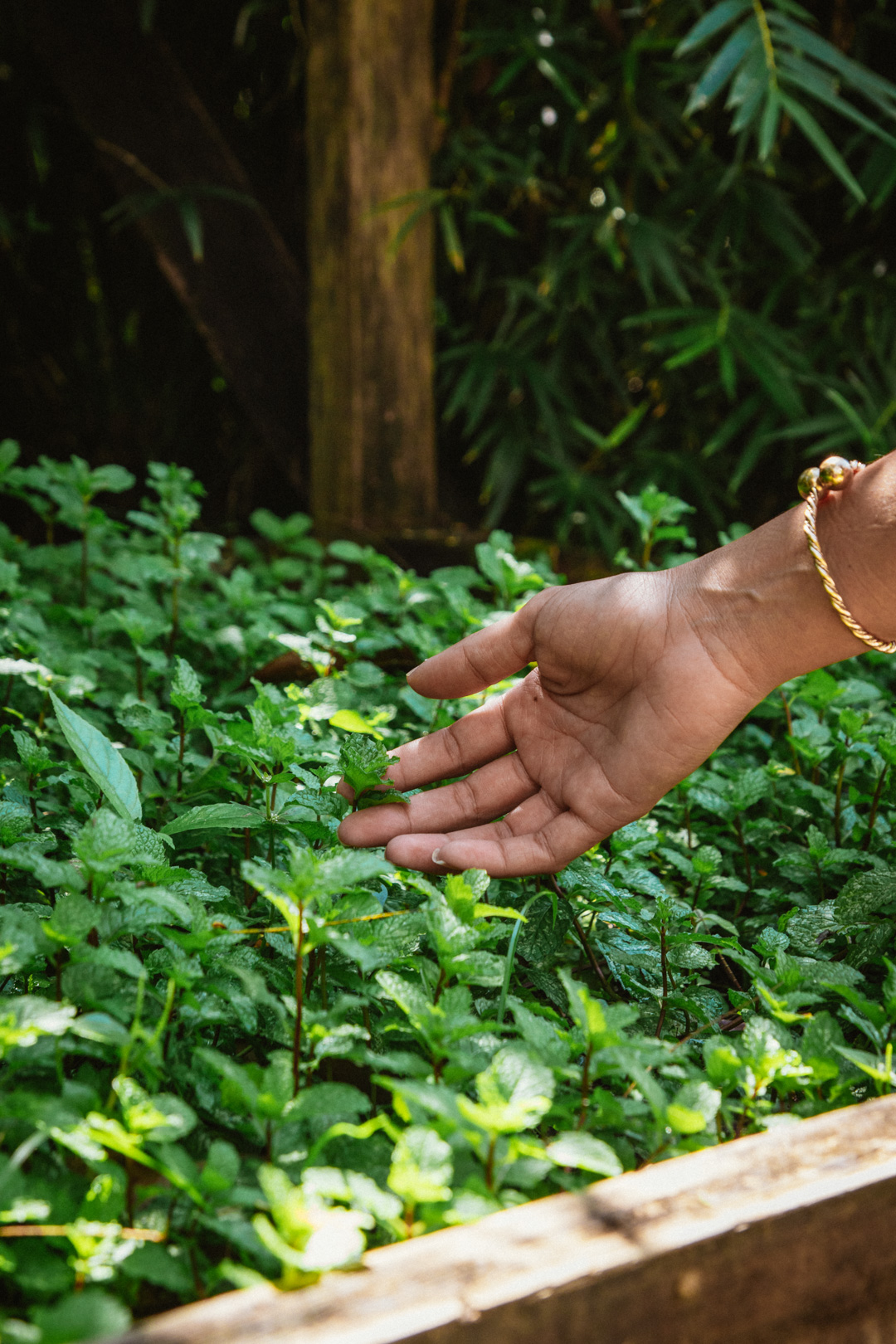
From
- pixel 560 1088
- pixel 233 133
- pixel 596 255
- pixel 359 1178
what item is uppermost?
pixel 233 133

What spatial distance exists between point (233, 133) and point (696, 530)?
2054 millimetres

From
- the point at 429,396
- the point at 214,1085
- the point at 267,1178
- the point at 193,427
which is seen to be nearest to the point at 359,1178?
the point at 267,1178

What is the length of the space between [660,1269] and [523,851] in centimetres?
55

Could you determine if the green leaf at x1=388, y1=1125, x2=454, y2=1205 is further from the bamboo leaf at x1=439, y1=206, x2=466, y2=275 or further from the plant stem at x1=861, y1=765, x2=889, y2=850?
the bamboo leaf at x1=439, y1=206, x2=466, y2=275

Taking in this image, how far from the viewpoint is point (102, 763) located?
105 centimetres

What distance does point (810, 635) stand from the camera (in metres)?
1.23

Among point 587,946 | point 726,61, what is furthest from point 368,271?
point 587,946

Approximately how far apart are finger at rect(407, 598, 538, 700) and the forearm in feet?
0.75

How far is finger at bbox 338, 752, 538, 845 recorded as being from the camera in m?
1.14

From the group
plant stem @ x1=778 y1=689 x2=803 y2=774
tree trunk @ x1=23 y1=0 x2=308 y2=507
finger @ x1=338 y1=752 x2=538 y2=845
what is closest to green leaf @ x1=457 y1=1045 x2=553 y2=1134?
finger @ x1=338 y1=752 x2=538 y2=845

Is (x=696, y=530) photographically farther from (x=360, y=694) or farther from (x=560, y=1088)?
(x=560, y=1088)

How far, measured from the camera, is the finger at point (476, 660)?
51.1 inches

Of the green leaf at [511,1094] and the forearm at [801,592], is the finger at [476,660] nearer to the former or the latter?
the forearm at [801,592]

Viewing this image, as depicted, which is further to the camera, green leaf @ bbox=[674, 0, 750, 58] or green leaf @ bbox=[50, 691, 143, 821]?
green leaf @ bbox=[674, 0, 750, 58]
